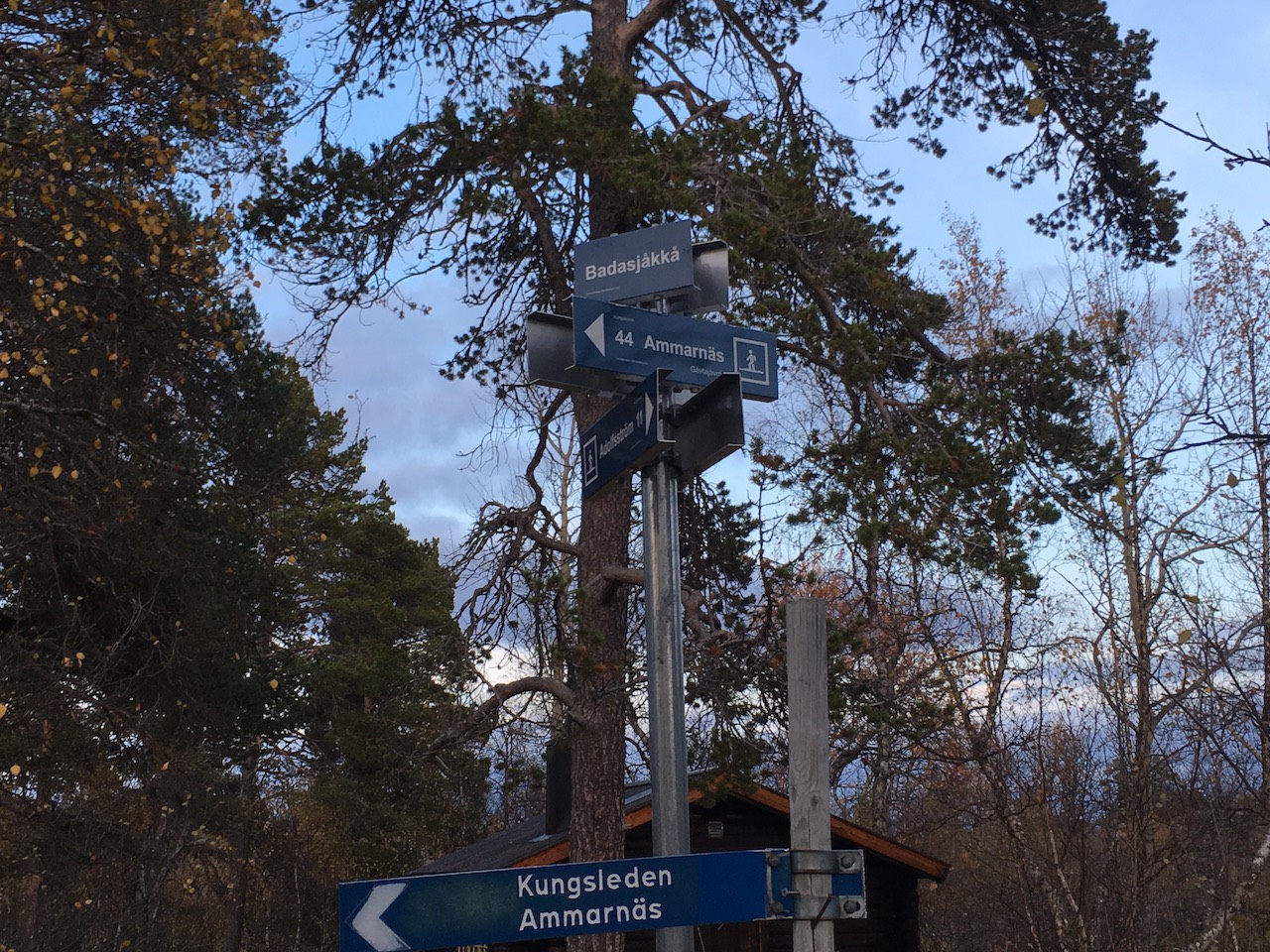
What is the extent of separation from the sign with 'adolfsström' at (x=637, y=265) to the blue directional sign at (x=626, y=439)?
Result: 1.33ft

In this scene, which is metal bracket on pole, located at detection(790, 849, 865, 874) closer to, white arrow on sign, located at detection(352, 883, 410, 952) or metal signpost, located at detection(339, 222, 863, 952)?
metal signpost, located at detection(339, 222, 863, 952)

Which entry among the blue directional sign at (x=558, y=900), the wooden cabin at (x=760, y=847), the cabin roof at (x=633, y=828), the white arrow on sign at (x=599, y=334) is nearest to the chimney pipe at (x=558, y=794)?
the wooden cabin at (x=760, y=847)

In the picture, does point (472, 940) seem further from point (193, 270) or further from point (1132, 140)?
point (1132, 140)

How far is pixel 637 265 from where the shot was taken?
15.0 ft

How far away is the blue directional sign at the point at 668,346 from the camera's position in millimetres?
4375

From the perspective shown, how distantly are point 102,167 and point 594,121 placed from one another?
4483 mm

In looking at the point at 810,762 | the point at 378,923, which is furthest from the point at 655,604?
the point at 378,923

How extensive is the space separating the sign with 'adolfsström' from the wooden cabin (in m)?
11.2

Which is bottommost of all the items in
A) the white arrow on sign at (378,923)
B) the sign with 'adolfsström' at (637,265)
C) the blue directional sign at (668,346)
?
the white arrow on sign at (378,923)

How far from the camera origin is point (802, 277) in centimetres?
1004

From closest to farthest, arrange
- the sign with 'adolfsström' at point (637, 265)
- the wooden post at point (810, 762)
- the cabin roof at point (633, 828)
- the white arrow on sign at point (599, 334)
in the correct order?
1. the wooden post at point (810, 762)
2. the white arrow on sign at point (599, 334)
3. the sign with 'adolfsström' at point (637, 265)
4. the cabin roof at point (633, 828)

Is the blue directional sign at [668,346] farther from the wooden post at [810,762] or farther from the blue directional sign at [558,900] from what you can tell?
the blue directional sign at [558,900]

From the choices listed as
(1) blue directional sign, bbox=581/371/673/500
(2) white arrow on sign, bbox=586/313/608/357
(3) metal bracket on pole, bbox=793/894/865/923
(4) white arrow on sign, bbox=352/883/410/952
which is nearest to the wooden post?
(3) metal bracket on pole, bbox=793/894/865/923

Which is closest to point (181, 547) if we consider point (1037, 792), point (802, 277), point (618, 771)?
point (618, 771)
